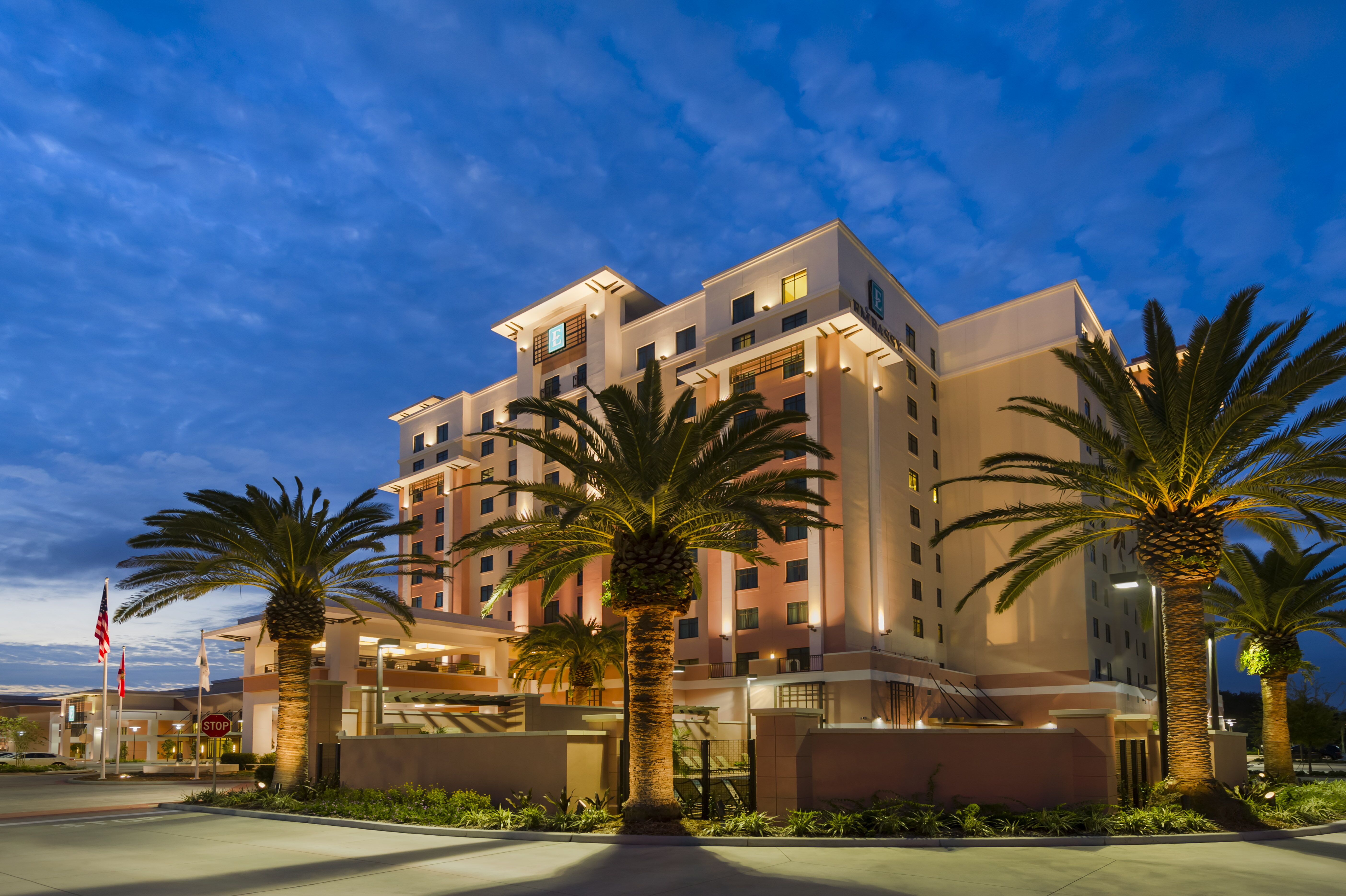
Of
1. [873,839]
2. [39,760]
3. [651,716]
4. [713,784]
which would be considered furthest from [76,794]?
[39,760]

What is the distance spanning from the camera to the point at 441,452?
254 ft

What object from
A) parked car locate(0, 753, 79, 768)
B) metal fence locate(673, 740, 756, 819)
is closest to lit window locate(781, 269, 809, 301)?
metal fence locate(673, 740, 756, 819)

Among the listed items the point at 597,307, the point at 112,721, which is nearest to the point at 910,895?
the point at 597,307

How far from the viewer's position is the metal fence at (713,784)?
19500 mm

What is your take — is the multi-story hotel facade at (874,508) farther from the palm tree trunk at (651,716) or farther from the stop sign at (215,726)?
the palm tree trunk at (651,716)

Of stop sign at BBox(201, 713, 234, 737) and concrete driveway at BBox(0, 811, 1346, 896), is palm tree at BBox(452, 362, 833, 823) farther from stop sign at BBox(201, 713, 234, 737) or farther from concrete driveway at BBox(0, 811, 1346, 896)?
stop sign at BBox(201, 713, 234, 737)

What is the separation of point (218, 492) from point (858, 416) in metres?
32.7

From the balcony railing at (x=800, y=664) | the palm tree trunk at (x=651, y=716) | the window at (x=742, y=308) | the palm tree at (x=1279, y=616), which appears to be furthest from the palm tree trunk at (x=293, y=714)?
the window at (x=742, y=308)

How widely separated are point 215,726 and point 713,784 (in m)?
16.5

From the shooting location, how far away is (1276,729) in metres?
31.7

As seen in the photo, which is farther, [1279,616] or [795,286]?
[795,286]

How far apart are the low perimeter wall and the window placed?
114 ft

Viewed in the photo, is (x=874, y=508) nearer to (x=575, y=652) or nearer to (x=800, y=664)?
(x=800, y=664)

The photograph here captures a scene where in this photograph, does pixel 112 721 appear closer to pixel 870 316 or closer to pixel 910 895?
pixel 870 316
